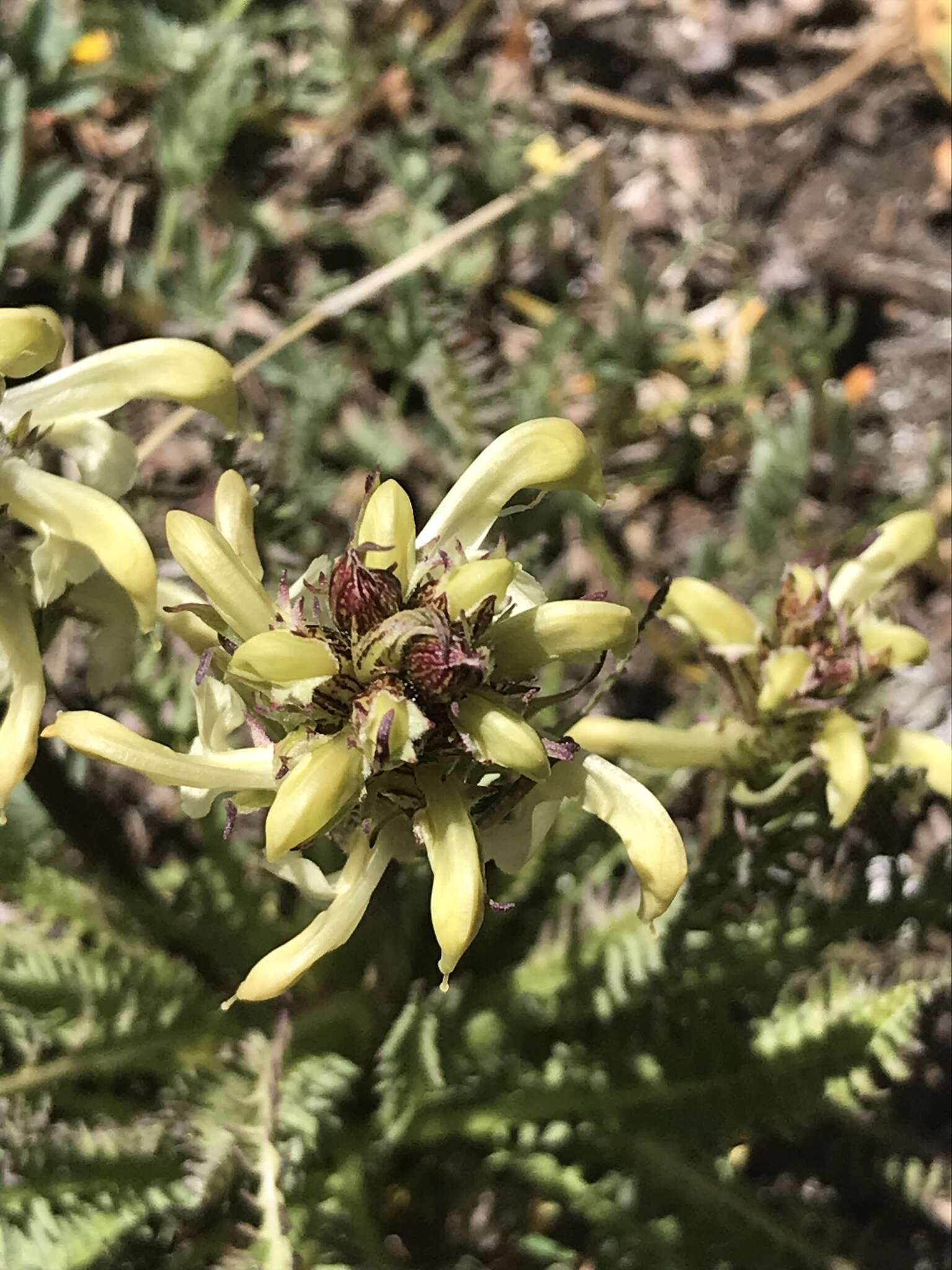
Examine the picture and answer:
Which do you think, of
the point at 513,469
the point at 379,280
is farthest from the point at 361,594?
the point at 379,280

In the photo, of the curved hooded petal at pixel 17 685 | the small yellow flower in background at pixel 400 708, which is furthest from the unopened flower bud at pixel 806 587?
the curved hooded petal at pixel 17 685

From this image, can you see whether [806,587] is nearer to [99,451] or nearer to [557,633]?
[557,633]

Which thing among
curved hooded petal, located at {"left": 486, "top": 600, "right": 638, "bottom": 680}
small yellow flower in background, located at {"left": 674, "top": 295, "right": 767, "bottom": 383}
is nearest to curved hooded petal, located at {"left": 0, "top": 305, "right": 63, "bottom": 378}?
curved hooded petal, located at {"left": 486, "top": 600, "right": 638, "bottom": 680}

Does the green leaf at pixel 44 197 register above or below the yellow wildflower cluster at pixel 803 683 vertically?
above

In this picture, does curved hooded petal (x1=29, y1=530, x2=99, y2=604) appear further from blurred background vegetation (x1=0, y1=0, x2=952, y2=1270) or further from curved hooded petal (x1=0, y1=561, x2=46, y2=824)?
blurred background vegetation (x1=0, y1=0, x2=952, y2=1270)

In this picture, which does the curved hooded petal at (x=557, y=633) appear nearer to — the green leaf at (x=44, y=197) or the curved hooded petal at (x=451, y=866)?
the curved hooded petal at (x=451, y=866)

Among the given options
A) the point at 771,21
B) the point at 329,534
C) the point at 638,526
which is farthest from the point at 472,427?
the point at 771,21
